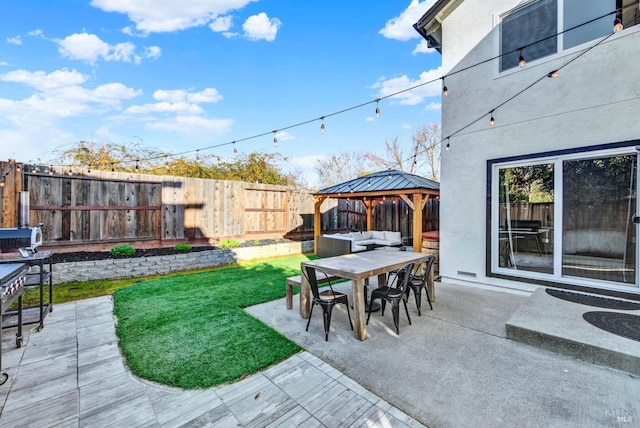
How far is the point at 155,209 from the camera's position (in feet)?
24.2

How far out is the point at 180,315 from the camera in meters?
3.92

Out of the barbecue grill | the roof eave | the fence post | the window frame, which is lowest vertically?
the barbecue grill

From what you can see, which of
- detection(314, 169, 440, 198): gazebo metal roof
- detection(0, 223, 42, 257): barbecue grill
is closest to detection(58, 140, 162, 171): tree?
detection(0, 223, 42, 257): barbecue grill

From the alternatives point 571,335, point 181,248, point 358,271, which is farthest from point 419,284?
point 181,248

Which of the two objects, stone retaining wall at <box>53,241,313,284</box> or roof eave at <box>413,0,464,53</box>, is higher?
roof eave at <box>413,0,464,53</box>

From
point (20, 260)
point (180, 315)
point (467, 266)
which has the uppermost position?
point (20, 260)

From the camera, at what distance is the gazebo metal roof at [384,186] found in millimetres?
7253

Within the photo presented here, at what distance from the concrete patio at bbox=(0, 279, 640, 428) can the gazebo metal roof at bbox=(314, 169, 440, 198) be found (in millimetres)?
4361

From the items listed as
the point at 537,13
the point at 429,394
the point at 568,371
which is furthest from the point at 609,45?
the point at 429,394

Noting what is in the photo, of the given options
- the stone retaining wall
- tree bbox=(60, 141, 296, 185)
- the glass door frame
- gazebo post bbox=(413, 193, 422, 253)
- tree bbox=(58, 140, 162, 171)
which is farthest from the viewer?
tree bbox=(60, 141, 296, 185)

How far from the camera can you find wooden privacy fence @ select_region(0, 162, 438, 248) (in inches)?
234

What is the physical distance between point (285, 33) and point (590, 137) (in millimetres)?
7585

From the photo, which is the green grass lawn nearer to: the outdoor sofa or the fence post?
the fence post

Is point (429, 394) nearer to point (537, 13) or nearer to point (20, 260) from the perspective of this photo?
point (20, 260)
